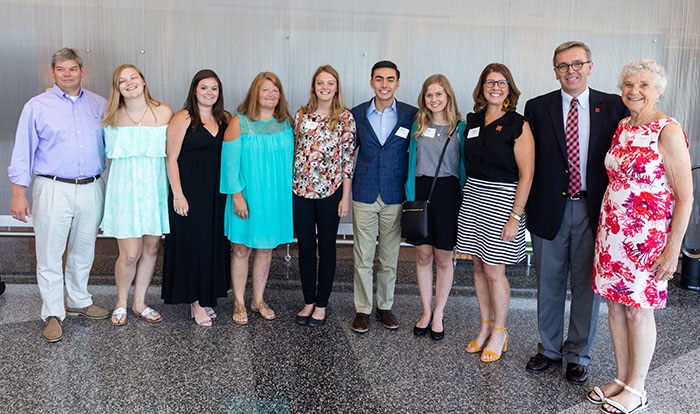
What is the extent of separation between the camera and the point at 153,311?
3896mm

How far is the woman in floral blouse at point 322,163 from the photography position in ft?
11.9

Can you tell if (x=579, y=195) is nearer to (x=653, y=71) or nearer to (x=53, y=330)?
(x=653, y=71)

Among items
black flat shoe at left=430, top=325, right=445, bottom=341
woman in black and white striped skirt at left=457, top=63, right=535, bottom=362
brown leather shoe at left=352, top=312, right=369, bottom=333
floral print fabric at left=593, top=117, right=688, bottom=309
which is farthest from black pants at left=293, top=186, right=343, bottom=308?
floral print fabric at left=593, top=117, right=688, bottom=309

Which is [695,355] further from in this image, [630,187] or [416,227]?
[416,227]

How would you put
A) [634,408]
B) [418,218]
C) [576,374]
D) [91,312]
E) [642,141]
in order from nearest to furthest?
1. [642,141]
2. [634,408]
3. [576,374]
4. [418,218]
5. [91,312]

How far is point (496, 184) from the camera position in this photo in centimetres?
316

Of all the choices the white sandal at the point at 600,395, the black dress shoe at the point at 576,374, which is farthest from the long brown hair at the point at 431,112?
the white sandal at the point at 600,395

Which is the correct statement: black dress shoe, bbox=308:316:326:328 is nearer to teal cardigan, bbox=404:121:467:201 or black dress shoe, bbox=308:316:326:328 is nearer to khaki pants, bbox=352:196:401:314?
khaki pants, bbox=352:196:401:314

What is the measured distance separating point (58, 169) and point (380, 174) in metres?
1.99

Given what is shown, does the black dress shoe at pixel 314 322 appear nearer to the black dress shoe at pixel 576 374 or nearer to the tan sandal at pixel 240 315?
the tan sandal at pixel 240 315

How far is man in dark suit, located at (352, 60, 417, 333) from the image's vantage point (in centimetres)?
359

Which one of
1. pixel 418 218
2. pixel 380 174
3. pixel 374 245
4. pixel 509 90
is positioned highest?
pixel 509 90

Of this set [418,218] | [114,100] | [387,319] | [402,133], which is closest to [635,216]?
[418,218]

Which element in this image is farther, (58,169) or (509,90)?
(58,169)
